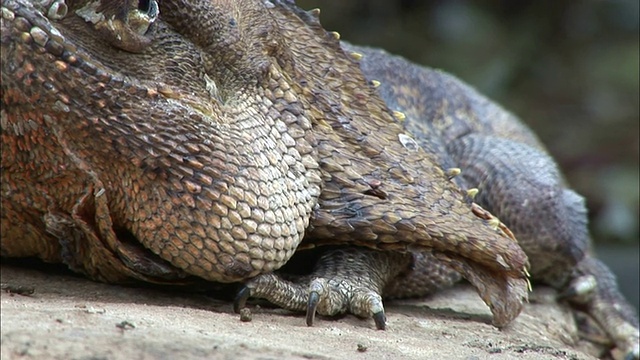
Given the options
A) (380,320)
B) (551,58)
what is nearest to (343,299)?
(380,320)

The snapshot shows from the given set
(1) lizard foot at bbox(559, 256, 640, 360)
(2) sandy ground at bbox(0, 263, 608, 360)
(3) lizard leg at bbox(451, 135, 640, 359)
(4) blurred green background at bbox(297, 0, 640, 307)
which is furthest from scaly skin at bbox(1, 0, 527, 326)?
(4) blurred green background at bbox(297, 0, 640, 307)

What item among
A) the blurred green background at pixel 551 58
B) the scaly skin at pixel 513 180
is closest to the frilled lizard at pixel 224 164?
the scaly skin at pixel 513 180

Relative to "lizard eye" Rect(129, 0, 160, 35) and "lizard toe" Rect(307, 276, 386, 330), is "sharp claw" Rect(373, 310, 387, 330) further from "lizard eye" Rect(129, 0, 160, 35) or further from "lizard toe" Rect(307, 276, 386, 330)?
"lizard eye" Rect(129, 0, 160, 35)

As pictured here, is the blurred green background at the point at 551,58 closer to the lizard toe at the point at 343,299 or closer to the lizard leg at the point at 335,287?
the lizard leg at the point at 335,287

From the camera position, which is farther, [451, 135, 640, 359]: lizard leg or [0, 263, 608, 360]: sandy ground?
[451, 135, 640, 359]: lizard leg

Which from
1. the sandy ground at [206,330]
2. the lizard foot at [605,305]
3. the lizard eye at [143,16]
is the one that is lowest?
the sandy ground at [206,330]

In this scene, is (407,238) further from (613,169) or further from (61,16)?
(613,169)

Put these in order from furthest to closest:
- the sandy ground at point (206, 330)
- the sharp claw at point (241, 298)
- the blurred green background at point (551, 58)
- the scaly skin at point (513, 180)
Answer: the blurred green background at point (551, 58)
the scaly skin at point (513, 180)
the sharp claw at point (241, 298)
the sandy ground at point (206, 330)
